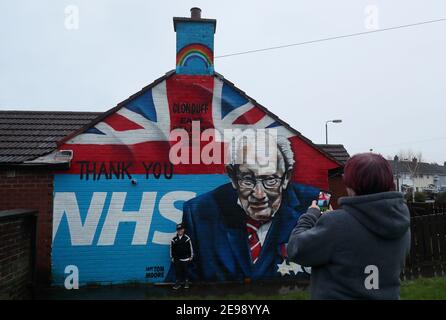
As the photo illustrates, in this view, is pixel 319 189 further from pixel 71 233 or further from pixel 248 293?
pixel 71 233

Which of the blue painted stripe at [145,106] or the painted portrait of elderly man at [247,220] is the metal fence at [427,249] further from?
the blue painted stripe at [145,106]

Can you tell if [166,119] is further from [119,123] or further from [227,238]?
[227,238]

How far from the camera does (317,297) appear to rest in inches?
76.9

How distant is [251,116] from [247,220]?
9.20 feet

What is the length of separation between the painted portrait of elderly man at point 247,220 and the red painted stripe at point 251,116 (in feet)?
2.17

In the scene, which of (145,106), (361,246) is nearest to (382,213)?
(361,246)

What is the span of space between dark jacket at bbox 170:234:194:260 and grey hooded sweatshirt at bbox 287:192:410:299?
673cm

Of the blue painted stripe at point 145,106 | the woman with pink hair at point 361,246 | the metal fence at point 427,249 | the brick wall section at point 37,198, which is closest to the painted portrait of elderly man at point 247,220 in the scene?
the blue painted stripe at point 145,106

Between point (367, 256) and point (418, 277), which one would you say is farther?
point (418, 277)

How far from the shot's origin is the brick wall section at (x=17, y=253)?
6211mm

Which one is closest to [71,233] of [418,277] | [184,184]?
[184,184]

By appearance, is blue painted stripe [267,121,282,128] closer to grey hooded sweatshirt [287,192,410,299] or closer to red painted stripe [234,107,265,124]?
red painted stripe [234,107,265,124]

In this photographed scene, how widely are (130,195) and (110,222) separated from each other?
822 millimetres

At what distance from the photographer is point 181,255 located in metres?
8.29
